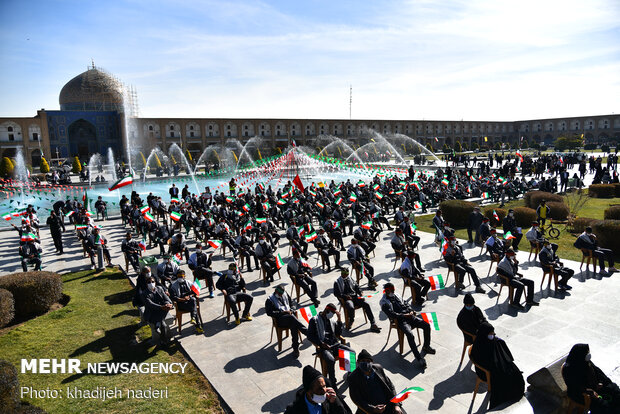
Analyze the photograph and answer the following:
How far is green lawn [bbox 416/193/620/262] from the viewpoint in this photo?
15.3 metres

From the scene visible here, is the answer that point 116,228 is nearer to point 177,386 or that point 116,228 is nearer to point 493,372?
point 177,386

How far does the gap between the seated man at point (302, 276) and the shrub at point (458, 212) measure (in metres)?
12.1

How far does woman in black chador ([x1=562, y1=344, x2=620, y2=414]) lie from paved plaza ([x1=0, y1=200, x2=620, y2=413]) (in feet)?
1.88

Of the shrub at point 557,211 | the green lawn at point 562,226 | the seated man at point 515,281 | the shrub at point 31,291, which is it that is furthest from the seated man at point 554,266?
the shrub at point 31,291

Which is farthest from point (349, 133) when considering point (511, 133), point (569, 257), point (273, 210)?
point (569, 257)

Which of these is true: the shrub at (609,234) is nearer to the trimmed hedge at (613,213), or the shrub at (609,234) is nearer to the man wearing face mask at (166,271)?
the trimmed hedge at (613,213)

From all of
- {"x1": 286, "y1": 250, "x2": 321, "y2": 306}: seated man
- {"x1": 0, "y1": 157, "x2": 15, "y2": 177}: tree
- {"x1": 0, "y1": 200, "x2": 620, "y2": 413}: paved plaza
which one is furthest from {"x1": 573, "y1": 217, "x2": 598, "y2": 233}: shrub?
{"x1": 0, "y1": 157, "x2": 15, "y2": 177}: tree

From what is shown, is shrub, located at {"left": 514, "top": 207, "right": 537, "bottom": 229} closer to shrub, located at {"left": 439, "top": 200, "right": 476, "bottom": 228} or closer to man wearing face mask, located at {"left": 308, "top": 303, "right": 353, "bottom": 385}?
shrub, located at {"left": 439, "top": 200, "right": 476, "bottom": 228}

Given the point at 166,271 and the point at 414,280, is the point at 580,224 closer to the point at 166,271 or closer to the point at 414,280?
the point at 414,280

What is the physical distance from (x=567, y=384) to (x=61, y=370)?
9.06m

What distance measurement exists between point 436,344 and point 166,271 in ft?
23.3

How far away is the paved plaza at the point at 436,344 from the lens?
278 inches

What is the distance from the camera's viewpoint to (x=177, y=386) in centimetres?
751

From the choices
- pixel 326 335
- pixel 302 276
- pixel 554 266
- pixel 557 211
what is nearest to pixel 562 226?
pixel 557 211
